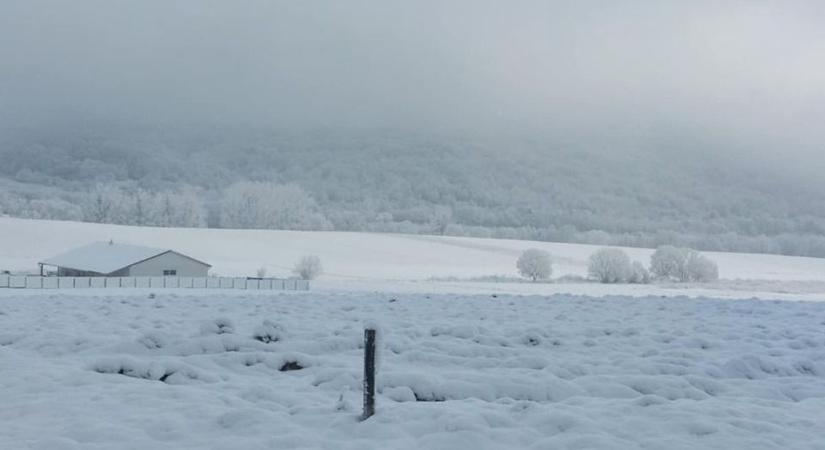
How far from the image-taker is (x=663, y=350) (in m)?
11.8

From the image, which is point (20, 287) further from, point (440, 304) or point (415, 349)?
point (415, 349)

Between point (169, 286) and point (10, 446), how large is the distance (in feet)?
116

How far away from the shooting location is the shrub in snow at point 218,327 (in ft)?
39.5

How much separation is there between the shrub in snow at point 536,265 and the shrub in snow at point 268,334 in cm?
5005

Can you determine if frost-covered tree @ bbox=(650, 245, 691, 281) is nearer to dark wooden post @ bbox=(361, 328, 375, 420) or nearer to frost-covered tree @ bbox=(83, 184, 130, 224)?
dark wooden post @ bbox=(361, 328, 375, 420)

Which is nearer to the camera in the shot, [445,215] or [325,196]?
[445,215]

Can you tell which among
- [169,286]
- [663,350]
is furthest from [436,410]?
[169,286]

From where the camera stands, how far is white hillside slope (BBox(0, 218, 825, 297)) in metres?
61.2

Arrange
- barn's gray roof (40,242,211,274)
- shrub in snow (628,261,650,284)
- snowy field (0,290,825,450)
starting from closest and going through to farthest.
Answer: snowy field (0,290,825,450) → barn's gray roof (40,242,211,274) → shrub in snow (628,261,650,284)

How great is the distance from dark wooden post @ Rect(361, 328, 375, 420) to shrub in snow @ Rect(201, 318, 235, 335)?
543 centimetres

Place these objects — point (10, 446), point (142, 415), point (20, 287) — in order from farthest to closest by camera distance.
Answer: point (20, 287) → point (142, 415) → point (10, 446)

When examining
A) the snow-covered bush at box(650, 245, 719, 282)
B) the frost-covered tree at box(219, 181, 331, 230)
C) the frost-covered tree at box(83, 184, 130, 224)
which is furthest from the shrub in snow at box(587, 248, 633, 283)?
the frost-covered tree at box(83, 184, 130, 224)

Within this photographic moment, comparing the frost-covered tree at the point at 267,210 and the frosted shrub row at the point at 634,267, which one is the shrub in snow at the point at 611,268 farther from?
the frost-covered tree at the point at 267,210

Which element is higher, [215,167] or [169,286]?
[215,167]
